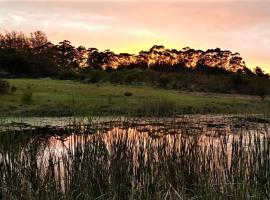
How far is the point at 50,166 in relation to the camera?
8.36 m

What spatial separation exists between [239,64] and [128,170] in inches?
2674

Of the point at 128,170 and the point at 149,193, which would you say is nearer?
the point at 149,193

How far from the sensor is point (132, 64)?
7519cm

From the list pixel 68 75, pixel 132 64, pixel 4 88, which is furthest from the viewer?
pixel 132 64

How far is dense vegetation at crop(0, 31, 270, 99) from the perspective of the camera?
41.2 metres

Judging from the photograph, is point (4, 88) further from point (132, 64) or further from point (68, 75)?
point (132, 64)

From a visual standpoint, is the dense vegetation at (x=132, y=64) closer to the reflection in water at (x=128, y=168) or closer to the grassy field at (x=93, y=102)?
the grassy field at (x=93, y=102)

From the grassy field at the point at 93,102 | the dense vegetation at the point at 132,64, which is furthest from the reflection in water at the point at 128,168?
the dense vegetation at the point at 132,64

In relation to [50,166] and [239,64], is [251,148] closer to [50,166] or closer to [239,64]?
[50,166]

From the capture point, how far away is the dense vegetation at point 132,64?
135 feet

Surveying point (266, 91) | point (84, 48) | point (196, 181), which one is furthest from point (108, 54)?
point (196, 181)

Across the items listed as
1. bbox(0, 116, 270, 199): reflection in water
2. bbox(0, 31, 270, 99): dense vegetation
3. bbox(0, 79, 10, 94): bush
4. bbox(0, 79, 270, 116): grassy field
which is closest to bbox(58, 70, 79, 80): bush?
bbox(0, 31, 270, 99): dense vegetation

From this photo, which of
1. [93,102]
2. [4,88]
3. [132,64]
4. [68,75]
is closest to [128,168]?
[93,102]

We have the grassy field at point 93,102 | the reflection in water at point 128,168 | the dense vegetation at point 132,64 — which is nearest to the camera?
the reflection in water at point 128,168
